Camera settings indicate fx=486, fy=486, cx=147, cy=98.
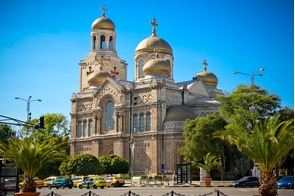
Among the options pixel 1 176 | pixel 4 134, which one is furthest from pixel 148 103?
pixel 1 176

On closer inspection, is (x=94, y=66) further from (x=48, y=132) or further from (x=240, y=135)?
(x=240, y=135)

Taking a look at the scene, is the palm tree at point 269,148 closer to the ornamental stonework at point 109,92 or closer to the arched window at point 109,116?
the ornamental stonework at point 109,92

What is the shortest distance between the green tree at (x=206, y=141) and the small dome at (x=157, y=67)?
16411 millimetres

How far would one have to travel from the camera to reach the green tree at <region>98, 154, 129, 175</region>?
69.9 meters

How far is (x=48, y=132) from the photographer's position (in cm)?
10344

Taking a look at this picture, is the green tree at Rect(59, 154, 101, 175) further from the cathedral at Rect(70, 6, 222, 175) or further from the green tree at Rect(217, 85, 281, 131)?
the green tree at Rect(217, 85, 281, 131)

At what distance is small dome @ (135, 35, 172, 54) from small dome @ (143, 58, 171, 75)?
20.5 feet

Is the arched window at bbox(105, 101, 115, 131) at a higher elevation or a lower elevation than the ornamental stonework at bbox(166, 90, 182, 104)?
lower

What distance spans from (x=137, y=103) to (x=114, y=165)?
1196 cm

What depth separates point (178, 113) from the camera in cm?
7350

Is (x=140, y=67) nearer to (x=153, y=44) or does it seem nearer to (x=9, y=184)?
(x=153, y=44)

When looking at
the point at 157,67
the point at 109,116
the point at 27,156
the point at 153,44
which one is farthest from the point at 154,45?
the point at 27,156

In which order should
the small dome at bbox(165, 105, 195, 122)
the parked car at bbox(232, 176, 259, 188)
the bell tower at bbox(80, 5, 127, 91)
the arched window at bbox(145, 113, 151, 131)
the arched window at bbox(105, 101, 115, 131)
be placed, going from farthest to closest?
the bell tower at bbox(80, 5, 127, 91), the arched window at bbox(105, 101, 115, 131), the arched window at bbox(145, 113, 151, 131), the small dome at bbox(165, 105, 195, 122), the parked car at bbox(232, 176, 259, 188)

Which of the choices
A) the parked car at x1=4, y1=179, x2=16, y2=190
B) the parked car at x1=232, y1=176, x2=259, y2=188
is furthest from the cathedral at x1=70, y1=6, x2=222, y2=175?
the parked car at x1=4, y1=179, x2=16, y2=190
